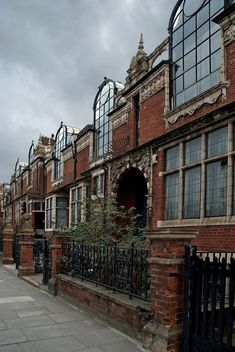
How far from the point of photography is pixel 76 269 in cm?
898

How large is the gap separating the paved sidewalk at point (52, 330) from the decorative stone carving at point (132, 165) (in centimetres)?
Answer: 630

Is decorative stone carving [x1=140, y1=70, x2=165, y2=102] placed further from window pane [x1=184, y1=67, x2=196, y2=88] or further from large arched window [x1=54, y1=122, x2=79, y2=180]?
large arched window [x1=54, y1=122, x2=79, y2=180]

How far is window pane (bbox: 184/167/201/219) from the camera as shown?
11.1 metres

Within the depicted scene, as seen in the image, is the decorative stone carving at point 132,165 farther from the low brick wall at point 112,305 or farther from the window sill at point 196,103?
the low brick wall at point 112,305

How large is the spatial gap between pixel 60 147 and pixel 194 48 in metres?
16.9

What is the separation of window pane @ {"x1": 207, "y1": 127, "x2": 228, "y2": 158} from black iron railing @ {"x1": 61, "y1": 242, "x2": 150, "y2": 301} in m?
4.48

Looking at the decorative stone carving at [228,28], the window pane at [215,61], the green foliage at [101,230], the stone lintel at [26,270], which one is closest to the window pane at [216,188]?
the green foliage at [101,230]

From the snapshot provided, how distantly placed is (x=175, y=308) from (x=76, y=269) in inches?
174

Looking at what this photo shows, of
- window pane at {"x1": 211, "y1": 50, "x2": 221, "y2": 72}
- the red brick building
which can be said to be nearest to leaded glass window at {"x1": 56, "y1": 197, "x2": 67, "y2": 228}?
the red brick building

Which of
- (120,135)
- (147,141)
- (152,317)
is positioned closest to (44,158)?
(120,135)

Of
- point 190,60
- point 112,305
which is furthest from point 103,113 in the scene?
point 112,305

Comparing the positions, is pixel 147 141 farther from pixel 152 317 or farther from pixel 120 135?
pixel 152 317

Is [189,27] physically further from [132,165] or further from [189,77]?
[132,165]

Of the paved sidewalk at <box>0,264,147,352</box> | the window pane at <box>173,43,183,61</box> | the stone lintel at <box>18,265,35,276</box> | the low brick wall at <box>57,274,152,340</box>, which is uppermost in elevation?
the window pane at <box>173,43,183,61</box>
